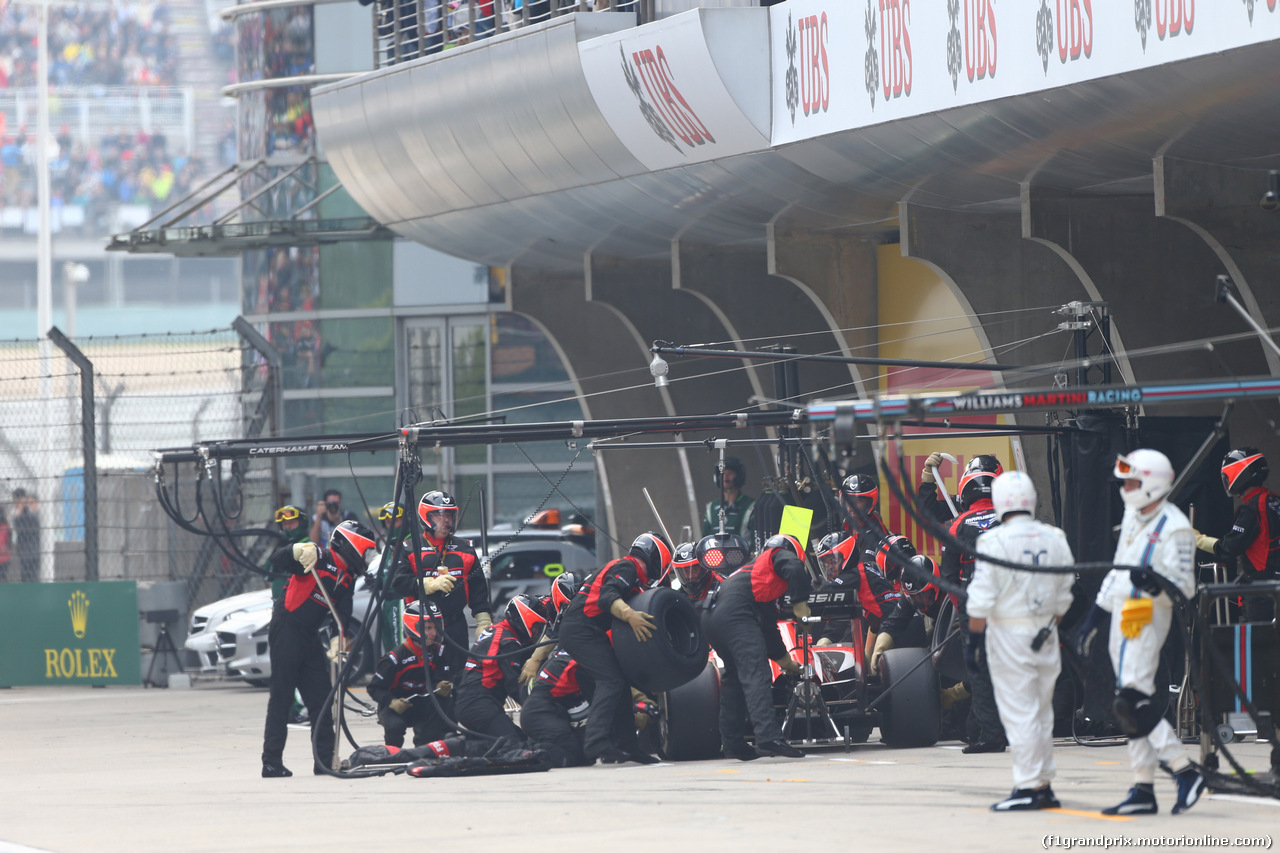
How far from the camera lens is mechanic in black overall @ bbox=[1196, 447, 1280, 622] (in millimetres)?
11766

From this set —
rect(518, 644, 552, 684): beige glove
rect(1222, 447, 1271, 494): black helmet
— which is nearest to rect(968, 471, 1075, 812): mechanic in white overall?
rect(1222, 447, 1271, 494): black helmet

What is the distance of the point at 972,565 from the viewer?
38.6 feet

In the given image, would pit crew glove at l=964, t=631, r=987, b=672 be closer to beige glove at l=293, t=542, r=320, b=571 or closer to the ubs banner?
beige glove at l=293, t=542, r=320, b=571

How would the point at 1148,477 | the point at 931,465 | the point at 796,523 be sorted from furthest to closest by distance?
the point at 931,465 → the point at 796,523 → the point at 1148,477

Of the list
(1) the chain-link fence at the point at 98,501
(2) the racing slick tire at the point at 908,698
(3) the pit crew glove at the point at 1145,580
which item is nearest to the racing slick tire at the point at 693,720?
(2) the racing slick tire at the point at 908,698

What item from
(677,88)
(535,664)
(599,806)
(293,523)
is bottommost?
(599,806)

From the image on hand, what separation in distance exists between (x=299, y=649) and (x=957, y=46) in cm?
643

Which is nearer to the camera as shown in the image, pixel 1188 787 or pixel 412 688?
pixel 1188 787

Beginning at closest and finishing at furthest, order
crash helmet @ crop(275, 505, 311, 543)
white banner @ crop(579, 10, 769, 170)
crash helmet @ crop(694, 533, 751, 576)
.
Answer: crash helmet @ crop(694, 533, 751, 576), crash helmet @ crop(275, 505, 311, 543), white banner @ crop(579, 10, 769, 170)

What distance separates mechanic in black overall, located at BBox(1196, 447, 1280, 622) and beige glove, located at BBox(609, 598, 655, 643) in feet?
12.5

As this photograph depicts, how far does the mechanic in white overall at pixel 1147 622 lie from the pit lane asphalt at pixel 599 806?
22cm

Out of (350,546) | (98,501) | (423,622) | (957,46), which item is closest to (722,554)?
(423,622)

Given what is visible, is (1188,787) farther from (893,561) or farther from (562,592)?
(562,592)

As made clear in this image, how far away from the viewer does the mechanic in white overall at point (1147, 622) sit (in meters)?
8.03
